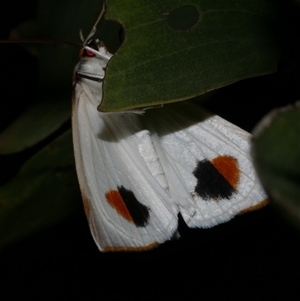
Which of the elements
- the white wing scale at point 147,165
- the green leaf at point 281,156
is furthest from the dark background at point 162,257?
the green leaf at point 281,156

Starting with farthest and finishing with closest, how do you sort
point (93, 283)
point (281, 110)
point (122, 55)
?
1. point (93, 283)
2. point (122, 55)
3. point (281, 110)

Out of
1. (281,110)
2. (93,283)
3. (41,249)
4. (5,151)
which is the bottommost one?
(93,283)

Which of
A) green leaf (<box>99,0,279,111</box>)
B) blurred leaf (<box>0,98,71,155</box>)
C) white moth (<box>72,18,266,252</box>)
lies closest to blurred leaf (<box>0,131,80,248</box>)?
blurred leaf (<box>0,98,71,155</box>)

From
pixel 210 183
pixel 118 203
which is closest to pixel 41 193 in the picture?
pixel 118 203

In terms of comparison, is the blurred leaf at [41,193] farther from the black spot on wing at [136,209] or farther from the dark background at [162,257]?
the black spot on wing at [136,209]

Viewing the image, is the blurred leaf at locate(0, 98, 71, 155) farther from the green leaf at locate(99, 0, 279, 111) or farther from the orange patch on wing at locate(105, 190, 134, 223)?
the green leaf at locate(99, 0, 279, 111)

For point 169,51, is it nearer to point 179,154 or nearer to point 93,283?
point 179,154

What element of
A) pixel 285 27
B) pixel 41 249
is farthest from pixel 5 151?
pixel 285 27
